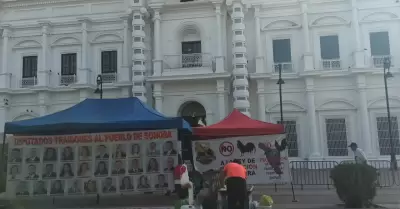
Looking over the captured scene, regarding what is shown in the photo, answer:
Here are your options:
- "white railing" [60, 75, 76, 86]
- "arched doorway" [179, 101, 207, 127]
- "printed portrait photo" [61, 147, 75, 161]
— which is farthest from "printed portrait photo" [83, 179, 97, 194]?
Answer: "white railing" [60, 75, 76, 86]

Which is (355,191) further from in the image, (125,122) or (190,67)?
(190,67)

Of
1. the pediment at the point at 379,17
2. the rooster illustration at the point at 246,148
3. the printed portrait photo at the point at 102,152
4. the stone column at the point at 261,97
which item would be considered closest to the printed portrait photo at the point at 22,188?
the printed portrait photo at the point at 102,152

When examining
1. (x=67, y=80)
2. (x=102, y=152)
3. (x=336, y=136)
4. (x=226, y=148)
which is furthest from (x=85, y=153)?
(x=336, y=136)

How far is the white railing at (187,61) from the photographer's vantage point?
24.7m

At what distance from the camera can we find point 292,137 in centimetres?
2431

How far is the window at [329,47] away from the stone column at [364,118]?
2205 millimetres

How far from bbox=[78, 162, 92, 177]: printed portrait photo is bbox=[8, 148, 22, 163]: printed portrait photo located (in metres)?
1.84

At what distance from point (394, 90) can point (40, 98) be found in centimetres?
2106

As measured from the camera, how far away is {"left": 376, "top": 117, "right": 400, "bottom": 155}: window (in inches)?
910

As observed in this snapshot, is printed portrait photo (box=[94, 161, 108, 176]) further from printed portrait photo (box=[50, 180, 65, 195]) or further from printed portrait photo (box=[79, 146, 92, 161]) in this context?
printed portrait photo (box=[50, 180, 65, 195])

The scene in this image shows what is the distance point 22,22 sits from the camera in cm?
2761

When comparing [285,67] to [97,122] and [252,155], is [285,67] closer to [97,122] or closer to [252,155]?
[252,155]

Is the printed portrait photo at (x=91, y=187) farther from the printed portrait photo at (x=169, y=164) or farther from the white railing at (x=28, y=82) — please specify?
the white railing at (x=28, y=82)

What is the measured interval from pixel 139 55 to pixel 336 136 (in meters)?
12.4
